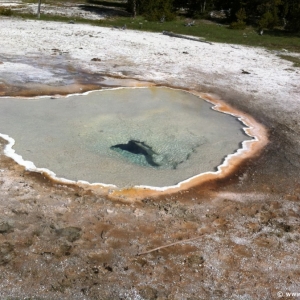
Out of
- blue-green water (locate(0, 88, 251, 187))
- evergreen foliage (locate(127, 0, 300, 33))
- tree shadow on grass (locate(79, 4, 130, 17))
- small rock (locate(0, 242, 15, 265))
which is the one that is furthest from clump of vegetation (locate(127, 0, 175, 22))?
small rock (locate(0, 242, 15, 265))

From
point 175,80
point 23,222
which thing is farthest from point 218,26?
point 23,222

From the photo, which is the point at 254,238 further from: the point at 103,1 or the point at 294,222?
the point at 103,1

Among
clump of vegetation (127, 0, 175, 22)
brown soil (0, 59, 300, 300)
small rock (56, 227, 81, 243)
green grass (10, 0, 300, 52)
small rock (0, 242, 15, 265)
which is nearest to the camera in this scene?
brown soil (0, 59, 300, 300)

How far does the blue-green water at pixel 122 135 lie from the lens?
7.33 meters

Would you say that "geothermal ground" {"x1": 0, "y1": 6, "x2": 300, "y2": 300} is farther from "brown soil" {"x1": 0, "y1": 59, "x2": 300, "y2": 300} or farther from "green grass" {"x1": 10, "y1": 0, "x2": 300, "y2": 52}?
"green grass" {"x1": 10, "y1": 0, "x2": 300, "y2": 52}

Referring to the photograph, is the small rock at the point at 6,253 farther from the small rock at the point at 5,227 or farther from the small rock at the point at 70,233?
the small rock at the point at 70,233

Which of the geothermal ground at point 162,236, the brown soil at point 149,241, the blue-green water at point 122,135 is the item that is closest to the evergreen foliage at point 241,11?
the blue-green water at point 122,135

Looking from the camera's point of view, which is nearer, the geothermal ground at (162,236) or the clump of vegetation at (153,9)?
the geothermal ground at (162,236)

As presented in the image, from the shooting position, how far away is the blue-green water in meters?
7.33

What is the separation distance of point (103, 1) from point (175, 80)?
28503 mm

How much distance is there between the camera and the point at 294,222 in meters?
6.23

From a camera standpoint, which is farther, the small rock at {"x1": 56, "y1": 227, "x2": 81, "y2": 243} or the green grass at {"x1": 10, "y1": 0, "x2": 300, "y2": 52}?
the green grass at {"x1": 10, "y1": 0, "x2": 300, "y2": 52}

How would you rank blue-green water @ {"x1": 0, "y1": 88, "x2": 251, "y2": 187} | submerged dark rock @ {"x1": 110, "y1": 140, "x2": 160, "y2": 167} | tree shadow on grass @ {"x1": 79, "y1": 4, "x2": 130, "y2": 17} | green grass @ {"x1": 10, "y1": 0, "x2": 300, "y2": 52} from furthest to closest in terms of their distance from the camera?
1. tree shadow on grass @ {"x1": 79, "y1": 4, "x2": 130, "y2": 17}
2. green grass @ {"x1": 10, "y1": 0, "x2": 300, "y2": 52}
3. submerged dark rock @ {"x1": 110, "y1": 140, "x2": 160, "y2": 167}
4. blue-green water @ {"x1": 0, "y1": 88, "x2": 251, "y2": 187}

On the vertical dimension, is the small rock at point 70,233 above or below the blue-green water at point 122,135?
below
